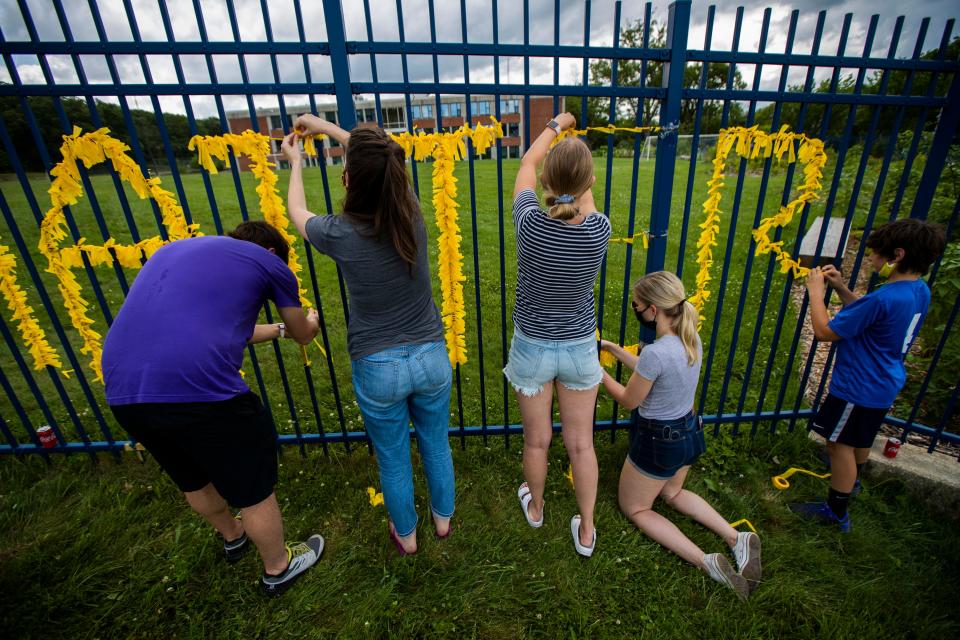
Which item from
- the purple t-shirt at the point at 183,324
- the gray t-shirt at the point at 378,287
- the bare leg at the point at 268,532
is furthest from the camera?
the bare leg at the point at 268,532

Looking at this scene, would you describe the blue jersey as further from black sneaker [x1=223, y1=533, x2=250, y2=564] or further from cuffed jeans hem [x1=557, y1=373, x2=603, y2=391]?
black sneaker [x1=223, y1=533, x2=250, y2=564]

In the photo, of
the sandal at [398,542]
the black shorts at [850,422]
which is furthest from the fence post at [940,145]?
the sandal at [398,542]

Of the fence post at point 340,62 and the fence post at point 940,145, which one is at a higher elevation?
the fence post at point 340,62

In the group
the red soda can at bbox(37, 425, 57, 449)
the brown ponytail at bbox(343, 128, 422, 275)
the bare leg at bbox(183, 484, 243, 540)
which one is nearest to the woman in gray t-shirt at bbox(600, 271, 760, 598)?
the brown ponytail at bbox(343, 128, 422, 275)

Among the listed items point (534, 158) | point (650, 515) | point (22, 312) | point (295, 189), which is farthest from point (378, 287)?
point (22, 312)

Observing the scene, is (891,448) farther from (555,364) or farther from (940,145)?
(555,364)

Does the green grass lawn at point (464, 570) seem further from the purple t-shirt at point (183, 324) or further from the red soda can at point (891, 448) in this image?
the purple t-shirt at point (183, 324)

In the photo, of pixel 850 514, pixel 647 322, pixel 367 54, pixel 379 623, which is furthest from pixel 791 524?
pixel 367 54

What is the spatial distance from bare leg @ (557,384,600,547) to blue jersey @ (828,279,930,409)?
4.63 feet

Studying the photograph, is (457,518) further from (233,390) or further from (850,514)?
(850,514)

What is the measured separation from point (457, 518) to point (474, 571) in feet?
1.16

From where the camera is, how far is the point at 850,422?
2.60 metres

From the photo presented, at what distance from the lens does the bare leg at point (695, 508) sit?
257 cm

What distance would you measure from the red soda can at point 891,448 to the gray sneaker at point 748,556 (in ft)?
4.19
